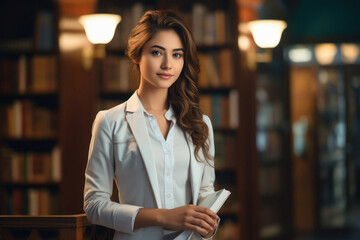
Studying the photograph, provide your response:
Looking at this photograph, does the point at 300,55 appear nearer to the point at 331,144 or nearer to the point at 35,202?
the point at 331,144

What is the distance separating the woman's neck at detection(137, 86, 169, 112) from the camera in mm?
1762

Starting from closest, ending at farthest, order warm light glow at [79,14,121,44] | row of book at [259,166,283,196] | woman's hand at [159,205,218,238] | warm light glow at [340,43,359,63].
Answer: woman's hand at [159,205,218,238], warm light glow at [79,14,121,44], row of book at [259,166,283,196], warm light glow at [340,43,359,63]

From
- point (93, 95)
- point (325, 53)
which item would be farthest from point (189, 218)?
point (325, 53)

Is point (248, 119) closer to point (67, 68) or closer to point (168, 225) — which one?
point (67, 68)

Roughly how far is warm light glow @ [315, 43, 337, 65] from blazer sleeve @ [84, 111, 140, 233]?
652 centimetres

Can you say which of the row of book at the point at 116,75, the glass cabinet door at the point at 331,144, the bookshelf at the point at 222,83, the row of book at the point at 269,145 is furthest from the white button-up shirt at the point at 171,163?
the glass cabinet door at the point at 331,144

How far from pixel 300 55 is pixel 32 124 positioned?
167 inches

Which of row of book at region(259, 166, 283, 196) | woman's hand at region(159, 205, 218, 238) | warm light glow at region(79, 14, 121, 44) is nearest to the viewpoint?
woman's hand at region(159, 205, 218, 238)

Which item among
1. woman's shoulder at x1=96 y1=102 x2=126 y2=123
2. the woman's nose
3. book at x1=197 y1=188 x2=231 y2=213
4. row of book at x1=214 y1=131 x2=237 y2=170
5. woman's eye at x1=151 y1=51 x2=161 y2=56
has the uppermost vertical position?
woman's eye at x1=151 y1=51 x2=161 y2=56

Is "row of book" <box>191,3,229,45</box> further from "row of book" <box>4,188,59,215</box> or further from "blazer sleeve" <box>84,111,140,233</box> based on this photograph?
"blazer sleeve" <box>84,111,140,233</box>

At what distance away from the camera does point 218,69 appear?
5.16 metres

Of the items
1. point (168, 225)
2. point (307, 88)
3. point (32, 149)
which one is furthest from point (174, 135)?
point (307, 88)

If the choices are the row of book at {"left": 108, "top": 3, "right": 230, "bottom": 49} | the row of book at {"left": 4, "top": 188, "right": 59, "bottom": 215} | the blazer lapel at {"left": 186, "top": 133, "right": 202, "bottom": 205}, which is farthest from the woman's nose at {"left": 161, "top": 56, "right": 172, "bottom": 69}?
the row of book at {"left": 4, "top": 188, "right": 59, "bottom": 215}

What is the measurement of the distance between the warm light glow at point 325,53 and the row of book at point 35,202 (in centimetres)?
436
